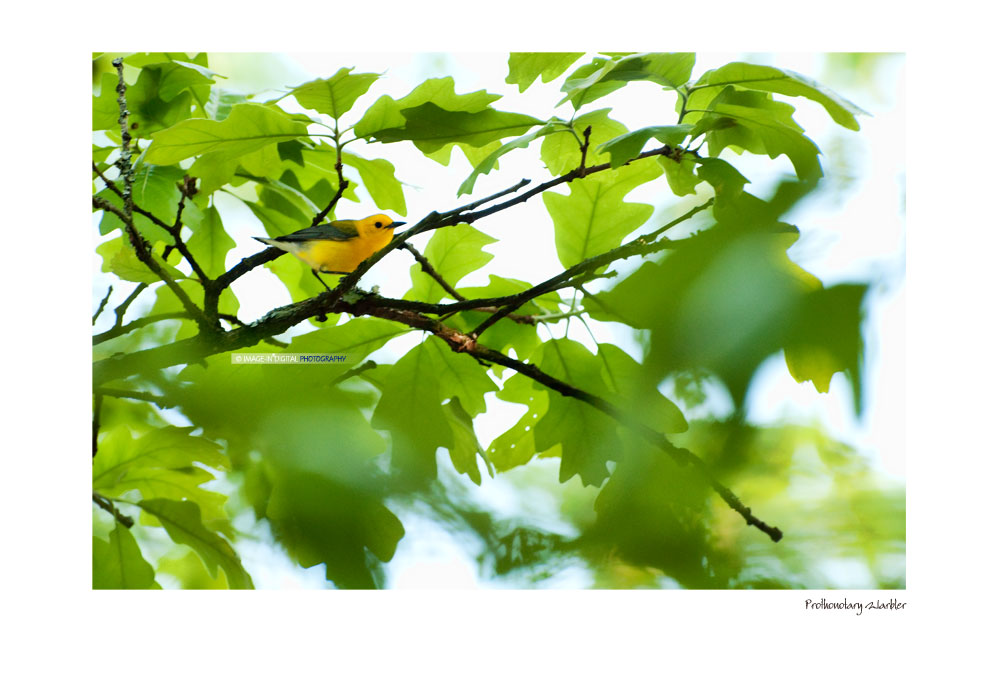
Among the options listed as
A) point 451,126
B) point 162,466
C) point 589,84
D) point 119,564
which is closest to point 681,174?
point 589,84

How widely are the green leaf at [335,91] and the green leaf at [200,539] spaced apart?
52cm

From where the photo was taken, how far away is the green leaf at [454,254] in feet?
3.28

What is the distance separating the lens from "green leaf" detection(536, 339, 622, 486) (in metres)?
0.98

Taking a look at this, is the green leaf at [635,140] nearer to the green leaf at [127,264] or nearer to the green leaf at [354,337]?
the green leaf at [354,337]

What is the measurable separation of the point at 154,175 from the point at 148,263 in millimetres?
123

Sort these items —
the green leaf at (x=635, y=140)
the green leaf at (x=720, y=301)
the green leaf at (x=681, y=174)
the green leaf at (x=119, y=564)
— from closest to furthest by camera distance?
the green leaf at (x=720, y=301) < the green leaf at (x=635, y=140) < the green leaf at (x=681, y=174) < the green leaf at (x=119, y=564)

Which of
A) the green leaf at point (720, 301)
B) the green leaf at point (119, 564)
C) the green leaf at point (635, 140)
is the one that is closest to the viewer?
the green leaf at point (720, 301)

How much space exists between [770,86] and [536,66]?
28cm

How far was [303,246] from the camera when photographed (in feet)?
3.35

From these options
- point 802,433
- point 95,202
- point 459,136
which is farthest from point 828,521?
point 95,202

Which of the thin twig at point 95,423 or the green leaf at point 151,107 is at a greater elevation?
the green leaf at point 151,107

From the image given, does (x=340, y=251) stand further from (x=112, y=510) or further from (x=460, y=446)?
(x=112, y=510)

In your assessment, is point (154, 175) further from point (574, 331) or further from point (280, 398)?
point (574, 331)

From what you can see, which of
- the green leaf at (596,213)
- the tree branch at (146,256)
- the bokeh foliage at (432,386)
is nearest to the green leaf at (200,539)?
the bokeh foliage at (432,386)
